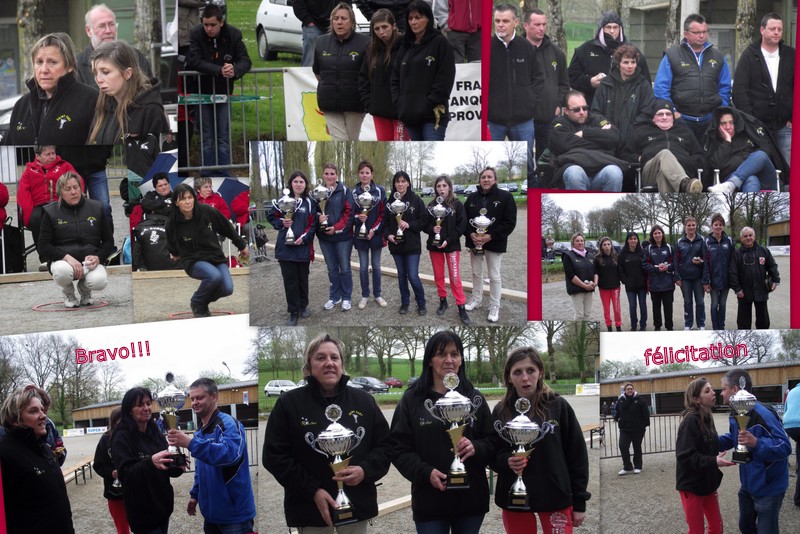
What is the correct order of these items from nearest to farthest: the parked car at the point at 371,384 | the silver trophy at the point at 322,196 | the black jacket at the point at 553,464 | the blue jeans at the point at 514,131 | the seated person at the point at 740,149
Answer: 1. the black jacket at the point at 553,464
2. the parked car at the point at 371,384
3. the silver trophy at the point at 322,196
4. the blue jeans at the point at 514,131
5. the seated person at the point at 740,149

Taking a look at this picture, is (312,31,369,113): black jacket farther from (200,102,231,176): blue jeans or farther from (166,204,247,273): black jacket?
(166,204,247,273): black jacket

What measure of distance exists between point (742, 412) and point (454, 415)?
1.82 m

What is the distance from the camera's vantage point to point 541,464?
21.9 feet

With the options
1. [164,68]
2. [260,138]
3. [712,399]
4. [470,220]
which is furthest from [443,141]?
[712,399]

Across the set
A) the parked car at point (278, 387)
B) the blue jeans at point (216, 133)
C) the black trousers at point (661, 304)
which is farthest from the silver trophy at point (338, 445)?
the black trousers at point (661, 304)

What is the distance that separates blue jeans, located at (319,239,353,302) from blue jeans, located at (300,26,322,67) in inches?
48.7

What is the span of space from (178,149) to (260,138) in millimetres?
589

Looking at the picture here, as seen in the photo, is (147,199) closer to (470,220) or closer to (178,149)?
(178,149)

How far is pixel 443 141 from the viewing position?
24.1ft

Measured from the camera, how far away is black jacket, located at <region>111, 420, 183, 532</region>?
6.78 m

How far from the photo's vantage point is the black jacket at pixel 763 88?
7.75 metres

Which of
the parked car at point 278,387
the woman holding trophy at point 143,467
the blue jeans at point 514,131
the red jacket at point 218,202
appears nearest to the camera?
the woman holding trophy at point 143,467

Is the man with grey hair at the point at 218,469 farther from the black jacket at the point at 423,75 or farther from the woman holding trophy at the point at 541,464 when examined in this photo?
the black jacket at the point at 423,75

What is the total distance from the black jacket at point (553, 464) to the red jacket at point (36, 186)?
3.13m
